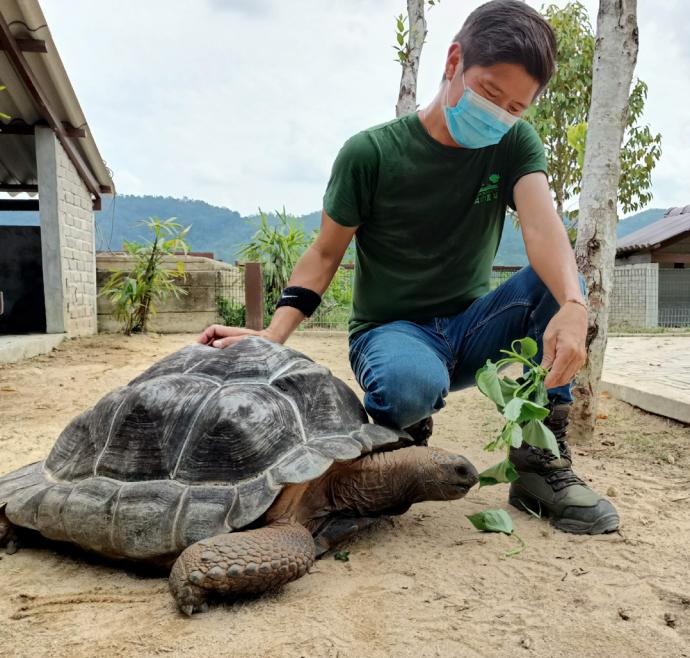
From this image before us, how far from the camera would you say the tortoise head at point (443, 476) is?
2.00 metres

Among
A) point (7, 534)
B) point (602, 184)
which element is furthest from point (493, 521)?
point (602, 184)

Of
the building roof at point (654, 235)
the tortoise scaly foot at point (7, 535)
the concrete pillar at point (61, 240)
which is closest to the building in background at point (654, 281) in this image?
the building roof at point (654, 235)

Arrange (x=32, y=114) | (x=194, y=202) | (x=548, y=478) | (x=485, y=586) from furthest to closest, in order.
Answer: (x=194, y=202) < (x=32, y=114) < (x=548, y=478) < (x=485, y=586)

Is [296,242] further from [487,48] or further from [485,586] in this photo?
[485,586]

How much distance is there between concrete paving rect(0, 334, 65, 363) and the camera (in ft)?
19.9

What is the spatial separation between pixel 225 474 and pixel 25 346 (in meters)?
5.68

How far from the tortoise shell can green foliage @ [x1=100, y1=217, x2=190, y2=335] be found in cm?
677

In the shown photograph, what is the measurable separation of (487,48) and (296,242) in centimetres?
855

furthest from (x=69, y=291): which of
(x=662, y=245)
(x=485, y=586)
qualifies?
(x=662, y=245)

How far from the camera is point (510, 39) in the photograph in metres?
2.02

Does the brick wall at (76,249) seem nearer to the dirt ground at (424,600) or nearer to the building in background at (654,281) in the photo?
the dirt ground at (424,600)

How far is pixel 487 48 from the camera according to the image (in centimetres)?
207

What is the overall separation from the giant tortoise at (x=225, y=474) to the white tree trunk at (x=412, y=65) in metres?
6.26

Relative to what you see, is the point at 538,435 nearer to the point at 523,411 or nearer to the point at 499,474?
the point at 523,411
